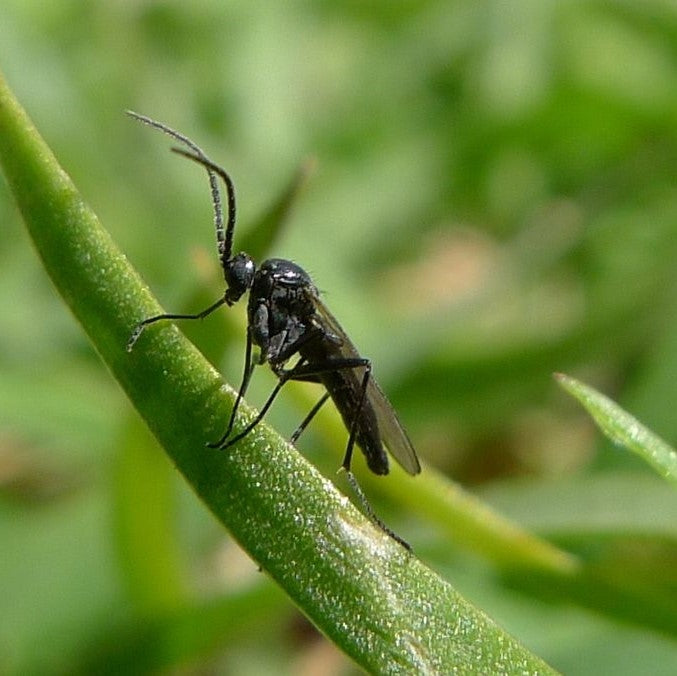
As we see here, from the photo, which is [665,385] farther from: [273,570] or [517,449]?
[273,570]

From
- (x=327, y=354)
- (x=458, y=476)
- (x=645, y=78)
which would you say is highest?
(x=327, y=354)

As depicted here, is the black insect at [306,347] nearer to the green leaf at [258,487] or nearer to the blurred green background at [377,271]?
the blurred green background at [377,271]

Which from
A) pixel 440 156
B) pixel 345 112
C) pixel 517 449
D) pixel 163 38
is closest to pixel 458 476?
pixel 517 449

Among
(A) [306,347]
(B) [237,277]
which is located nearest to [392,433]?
(A) [306,347]

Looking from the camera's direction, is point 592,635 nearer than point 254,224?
No

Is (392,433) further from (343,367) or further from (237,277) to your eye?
(237,277)

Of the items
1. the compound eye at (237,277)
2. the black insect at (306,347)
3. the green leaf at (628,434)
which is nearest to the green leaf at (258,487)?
the green leaf at (628,434)

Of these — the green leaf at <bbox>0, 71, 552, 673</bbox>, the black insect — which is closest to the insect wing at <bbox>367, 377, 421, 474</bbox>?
the black insect
